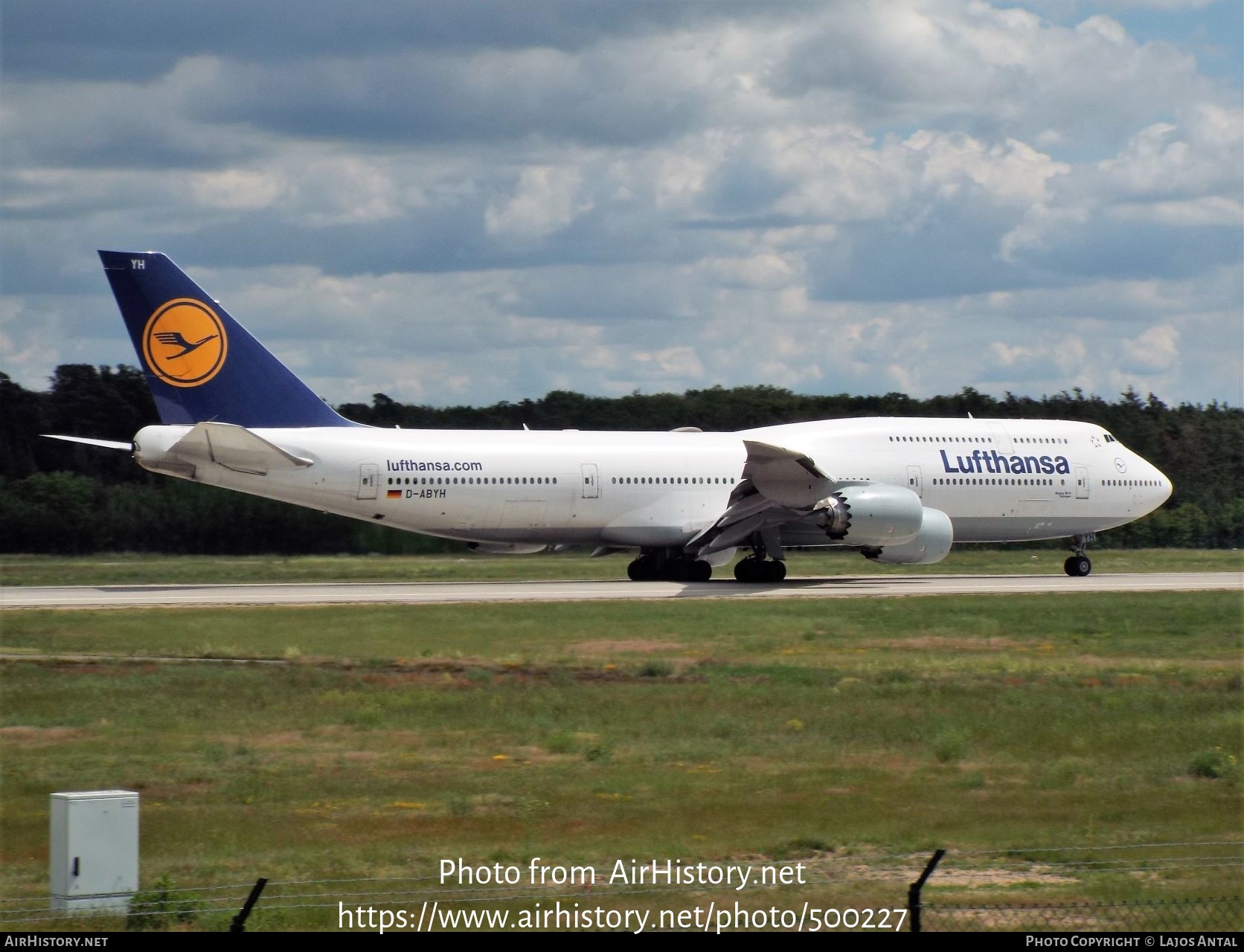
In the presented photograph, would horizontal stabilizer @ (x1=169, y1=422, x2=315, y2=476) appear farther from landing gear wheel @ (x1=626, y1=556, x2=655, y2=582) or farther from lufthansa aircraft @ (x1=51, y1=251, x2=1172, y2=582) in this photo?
landing gear wheel @ (x1=626, y1=556, x2=655, y2=582)

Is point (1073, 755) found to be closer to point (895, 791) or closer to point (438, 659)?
point (895, 791)

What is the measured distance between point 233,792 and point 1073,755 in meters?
8.96

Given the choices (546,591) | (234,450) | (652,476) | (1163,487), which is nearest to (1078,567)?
(1163,487)

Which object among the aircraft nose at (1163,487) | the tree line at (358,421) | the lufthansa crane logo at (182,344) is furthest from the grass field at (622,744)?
the tree line at (358,421)

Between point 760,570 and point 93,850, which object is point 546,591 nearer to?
point 760,570

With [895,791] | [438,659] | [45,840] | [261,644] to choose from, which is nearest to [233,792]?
[45,840]

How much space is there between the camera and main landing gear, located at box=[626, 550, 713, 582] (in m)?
39.2

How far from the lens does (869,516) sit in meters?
36.2

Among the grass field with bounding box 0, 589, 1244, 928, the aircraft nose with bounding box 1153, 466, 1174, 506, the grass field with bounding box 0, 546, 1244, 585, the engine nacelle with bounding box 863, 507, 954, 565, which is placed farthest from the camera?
the aircraft nose with bounding box 1153, 466, 1174, 506

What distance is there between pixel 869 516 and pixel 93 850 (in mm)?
27941

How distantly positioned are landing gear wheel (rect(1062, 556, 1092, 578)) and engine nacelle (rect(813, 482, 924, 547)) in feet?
27.6

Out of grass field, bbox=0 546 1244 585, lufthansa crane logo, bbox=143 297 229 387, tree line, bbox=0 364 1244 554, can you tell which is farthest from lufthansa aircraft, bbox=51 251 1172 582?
tree line, bbox=0 364 1244 554

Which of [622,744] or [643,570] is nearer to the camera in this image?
[622,744]

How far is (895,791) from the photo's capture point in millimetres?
14680
